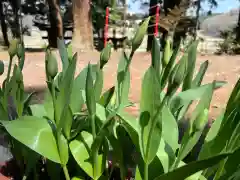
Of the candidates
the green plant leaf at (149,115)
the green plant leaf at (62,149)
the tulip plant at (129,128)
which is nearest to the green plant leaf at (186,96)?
the tulip plant at (129,128)

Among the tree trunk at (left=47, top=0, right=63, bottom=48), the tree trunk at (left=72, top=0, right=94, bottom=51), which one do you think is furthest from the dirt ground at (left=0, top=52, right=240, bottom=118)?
the tree trunk at (left=47, top=0, right=63, bottom=48)

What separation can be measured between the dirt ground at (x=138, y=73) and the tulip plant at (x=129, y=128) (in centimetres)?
208

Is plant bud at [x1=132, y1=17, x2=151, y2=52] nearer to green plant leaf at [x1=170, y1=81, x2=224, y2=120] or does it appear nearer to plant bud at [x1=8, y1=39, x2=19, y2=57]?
green plant leaf at [x1=170, y1=81, x2=224, y2=120]

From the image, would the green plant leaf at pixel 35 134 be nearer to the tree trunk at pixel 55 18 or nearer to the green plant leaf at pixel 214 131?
Result: the green plant leaf at pixel 214 131

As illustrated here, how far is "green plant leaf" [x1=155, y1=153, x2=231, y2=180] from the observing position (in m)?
0.44

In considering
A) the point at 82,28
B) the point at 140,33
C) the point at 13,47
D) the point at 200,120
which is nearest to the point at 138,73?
the point at 82,28

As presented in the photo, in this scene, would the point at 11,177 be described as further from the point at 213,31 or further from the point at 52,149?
the point at 213,31

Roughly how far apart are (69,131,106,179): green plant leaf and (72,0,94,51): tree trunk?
469 centimetres

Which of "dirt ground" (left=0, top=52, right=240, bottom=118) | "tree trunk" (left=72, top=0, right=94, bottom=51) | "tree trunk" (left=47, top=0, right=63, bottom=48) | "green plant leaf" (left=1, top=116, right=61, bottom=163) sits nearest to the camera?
"green plant leaf" (left=1, top=116, right=61, bottom=163)

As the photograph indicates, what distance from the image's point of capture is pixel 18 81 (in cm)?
67

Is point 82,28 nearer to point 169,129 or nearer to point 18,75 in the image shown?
point 18,75

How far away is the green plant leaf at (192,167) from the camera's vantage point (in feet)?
1.46

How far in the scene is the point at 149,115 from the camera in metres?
0.54

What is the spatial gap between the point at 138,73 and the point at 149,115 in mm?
3441
